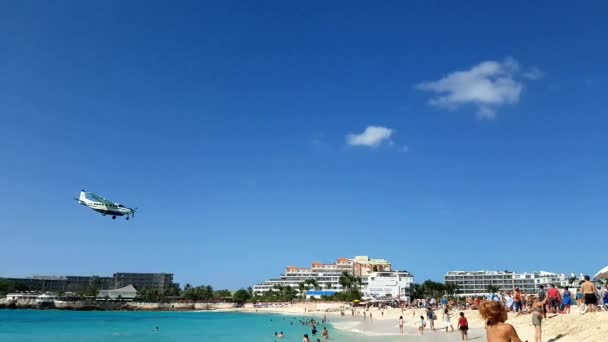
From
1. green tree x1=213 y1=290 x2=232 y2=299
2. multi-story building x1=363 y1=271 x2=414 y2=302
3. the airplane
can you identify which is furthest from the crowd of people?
green tree x1=213 y1=290 x2=232 y2=299

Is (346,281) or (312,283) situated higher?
(346,281)

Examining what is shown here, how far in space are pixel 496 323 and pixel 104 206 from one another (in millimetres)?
45781

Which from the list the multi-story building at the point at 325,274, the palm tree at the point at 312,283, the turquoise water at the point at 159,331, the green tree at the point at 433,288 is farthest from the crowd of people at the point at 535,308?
the multi-story building at the point at 325,274

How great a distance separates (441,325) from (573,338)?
895 inches

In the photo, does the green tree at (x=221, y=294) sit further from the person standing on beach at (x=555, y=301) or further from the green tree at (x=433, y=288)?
the person standing on beach at (x=555, y=301)

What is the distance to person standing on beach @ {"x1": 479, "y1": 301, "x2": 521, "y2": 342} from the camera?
5.04 meters

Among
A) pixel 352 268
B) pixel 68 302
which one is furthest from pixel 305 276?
pixel 68 302

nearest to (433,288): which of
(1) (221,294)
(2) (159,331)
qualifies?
(1) (221,294)

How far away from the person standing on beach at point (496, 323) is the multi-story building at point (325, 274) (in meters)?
160

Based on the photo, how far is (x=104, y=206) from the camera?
45781mm

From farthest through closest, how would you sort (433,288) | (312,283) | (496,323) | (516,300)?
(312,283)
(433,288)
(516,300)
(496,323)

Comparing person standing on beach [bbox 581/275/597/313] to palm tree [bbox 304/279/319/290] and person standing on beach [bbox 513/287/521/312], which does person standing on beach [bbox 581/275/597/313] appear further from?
palm tree [bbox 304/279/319/290]

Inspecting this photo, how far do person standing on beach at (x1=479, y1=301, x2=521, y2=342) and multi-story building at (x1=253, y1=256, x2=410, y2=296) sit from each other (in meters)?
160

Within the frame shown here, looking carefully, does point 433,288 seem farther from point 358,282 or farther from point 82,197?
point 82,197
